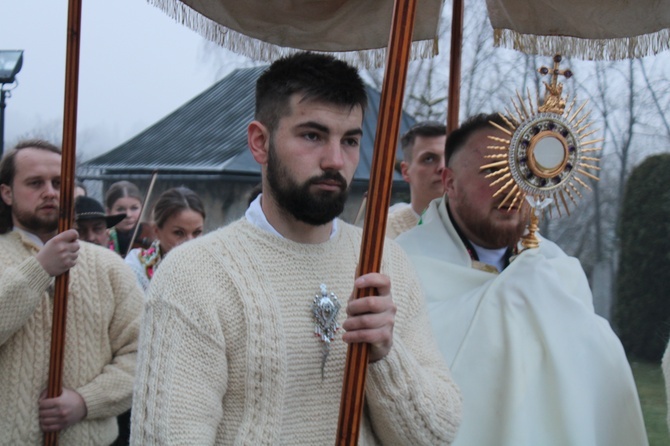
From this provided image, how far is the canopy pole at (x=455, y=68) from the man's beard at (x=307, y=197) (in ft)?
5.76

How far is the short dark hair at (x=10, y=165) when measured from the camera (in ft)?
10.2

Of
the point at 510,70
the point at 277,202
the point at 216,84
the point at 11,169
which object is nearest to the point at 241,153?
the point at 216,84

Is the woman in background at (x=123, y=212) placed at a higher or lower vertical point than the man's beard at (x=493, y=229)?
lower

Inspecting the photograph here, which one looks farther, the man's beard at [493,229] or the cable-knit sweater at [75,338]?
the man's beard at [493,229]

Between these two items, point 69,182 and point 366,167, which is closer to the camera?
point 69,182

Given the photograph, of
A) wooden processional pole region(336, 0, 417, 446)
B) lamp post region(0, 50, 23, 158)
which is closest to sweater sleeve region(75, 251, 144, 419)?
wooden processional pole region(336, 0, 417, 446)

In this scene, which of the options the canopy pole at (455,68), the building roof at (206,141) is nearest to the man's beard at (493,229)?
the canopy pole at (455,68)

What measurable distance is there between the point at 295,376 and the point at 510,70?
6668 mm

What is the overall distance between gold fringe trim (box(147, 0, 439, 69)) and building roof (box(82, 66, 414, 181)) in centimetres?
764

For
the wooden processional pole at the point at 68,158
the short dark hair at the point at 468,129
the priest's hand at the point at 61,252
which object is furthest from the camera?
the short dark hair at the point at 468,129

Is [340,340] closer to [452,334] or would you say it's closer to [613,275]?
[452,334]

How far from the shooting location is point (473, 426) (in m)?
2.83

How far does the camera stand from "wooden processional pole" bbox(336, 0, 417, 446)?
181 cm

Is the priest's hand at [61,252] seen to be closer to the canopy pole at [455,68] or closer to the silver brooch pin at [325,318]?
the silver brooch pin at [325,318]
